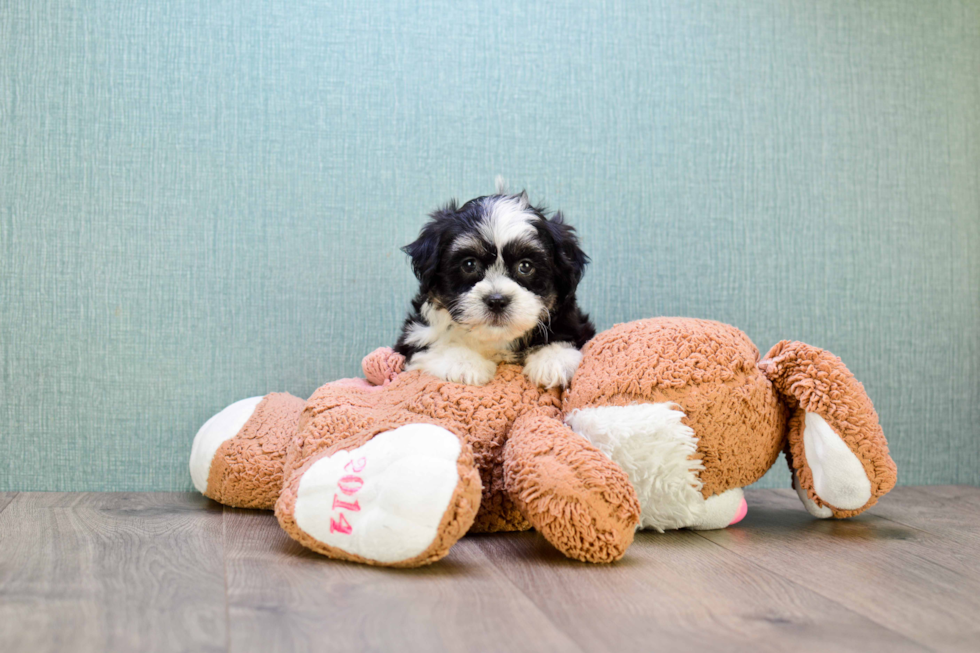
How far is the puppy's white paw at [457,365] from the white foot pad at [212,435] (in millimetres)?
476

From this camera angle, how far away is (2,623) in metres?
0.98

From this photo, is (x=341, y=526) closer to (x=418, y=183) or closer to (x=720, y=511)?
(x=720, y=511)

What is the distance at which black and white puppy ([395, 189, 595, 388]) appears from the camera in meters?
1.52

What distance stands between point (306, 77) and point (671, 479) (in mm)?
1412

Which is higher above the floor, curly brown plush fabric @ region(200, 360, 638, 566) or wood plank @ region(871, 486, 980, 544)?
curly brown plush fabric @ region(200, 360, 638, 566)

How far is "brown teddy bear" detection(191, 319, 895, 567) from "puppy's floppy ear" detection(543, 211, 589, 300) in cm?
13

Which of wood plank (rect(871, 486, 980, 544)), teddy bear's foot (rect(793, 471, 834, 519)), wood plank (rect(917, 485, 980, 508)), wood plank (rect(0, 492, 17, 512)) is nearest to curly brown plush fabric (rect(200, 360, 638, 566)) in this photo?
wood plank (rect(0, 492, 17, 512))

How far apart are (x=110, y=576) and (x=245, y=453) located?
570 mm

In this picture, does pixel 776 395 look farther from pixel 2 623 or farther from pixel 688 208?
pixel 2 623

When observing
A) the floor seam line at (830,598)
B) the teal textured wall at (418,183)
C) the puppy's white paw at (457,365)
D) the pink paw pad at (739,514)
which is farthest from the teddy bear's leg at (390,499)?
the teal textured wall at (418,183)

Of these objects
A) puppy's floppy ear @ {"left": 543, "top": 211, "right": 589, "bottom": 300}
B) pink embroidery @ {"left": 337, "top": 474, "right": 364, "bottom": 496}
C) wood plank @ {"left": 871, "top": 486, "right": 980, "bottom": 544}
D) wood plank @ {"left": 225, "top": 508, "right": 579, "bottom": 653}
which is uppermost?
puppy's floppy ear @ {"left": 543, "top": 211, "right": 589, "bottom": 300}

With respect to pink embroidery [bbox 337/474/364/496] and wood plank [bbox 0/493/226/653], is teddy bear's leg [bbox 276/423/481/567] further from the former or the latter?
wood plank [bbox 0/493/226/653]

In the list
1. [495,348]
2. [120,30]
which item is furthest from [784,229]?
[120,30]

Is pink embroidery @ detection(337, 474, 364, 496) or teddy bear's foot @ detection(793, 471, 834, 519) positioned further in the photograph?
teddy bear's foot @ detection(793, 471, 834, 519)
